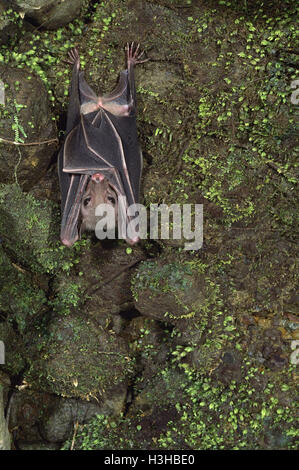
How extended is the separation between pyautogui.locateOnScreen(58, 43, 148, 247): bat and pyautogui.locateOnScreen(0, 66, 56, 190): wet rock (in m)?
0.24

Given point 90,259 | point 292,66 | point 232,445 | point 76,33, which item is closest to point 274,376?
point 232,445

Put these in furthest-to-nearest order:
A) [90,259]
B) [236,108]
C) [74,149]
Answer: [90,259], [236,108], [74,149]

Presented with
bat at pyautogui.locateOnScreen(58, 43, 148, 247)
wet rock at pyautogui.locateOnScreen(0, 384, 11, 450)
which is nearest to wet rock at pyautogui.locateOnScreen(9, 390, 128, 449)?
wet rock at pyautogui.locateOnScreen(0, 384, 11, 450)

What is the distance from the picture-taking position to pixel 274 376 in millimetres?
4117

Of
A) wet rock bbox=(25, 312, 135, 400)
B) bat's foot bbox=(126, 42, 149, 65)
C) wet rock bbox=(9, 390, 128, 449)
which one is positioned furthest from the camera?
wet rock bbox=(9, 390, 128, 449)

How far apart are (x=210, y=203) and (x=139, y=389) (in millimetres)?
1906

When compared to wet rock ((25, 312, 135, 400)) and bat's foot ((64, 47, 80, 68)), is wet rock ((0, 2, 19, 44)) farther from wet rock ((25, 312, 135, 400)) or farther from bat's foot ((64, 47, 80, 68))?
wet rock ((25, 312, 135, 400))

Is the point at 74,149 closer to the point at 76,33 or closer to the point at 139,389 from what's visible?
the point at 76,33

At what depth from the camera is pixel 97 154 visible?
3.72 meters

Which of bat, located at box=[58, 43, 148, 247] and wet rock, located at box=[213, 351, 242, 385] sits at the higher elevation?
bat, located at box=[58, 43, 148, 247]

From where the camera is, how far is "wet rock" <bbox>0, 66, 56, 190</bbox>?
3814mm

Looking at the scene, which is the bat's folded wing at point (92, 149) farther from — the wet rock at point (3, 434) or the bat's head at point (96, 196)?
the wet rock at point (3, 434)

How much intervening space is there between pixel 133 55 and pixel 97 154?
3.34 feet

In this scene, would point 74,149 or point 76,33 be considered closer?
point 74,149
